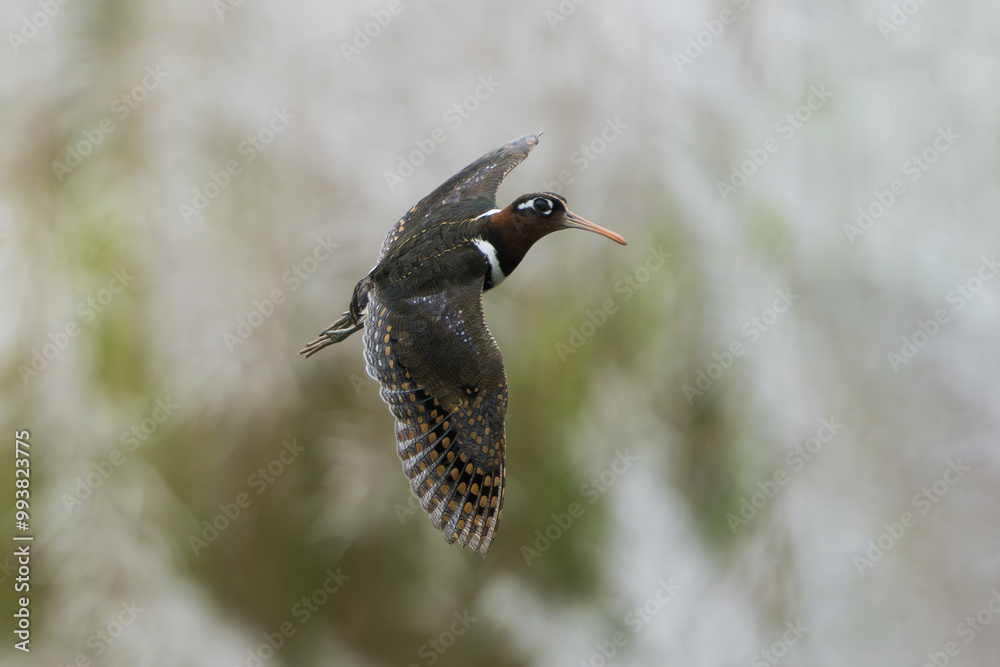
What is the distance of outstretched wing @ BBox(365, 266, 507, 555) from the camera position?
3.47ft

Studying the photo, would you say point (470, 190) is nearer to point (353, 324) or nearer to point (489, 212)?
point (489, 212)

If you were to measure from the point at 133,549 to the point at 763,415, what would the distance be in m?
1.67

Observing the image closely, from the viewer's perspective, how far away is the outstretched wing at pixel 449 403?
1.06m

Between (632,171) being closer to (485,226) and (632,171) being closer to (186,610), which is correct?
(485,226)

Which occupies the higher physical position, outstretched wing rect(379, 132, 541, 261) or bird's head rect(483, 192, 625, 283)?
bird's head rect(483, 192, 625, 283)

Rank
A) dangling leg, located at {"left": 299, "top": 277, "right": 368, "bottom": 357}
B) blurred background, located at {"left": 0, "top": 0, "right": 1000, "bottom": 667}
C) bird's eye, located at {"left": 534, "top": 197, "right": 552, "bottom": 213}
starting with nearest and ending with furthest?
1. bird's eye, located at {"left": 534, "top": 197, "right": 552, "bottom": 213}
2. dangling leg, located at {"left": 299, "top": 277, "right": 368, "bottom": 357}
3. blurred background, located at {"left": 0, "top": 0, "right": 1000, "bottom": 667}

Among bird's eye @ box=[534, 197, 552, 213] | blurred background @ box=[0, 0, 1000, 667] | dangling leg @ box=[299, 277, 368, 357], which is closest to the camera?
bird's eye @ box=[534, 197, 552, 213]

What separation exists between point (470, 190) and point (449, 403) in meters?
0.34

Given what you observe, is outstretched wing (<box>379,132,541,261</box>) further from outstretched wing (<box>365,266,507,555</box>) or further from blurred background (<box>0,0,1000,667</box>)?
blurred background (<box>0,0,1000,667</box>)

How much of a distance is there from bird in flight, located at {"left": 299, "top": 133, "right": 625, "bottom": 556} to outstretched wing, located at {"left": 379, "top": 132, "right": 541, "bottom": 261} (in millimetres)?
71

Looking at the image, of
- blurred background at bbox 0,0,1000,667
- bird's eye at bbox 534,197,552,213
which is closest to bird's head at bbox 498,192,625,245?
bird's eye at bbox 534,197,552,213

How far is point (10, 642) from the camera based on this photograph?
2.13 metres

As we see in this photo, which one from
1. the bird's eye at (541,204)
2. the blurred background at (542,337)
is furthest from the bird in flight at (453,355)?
the blurred background at (542,337)

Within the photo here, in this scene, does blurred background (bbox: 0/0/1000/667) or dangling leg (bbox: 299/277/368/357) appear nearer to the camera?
dangling leg (bbox: 299/277/368/357)
